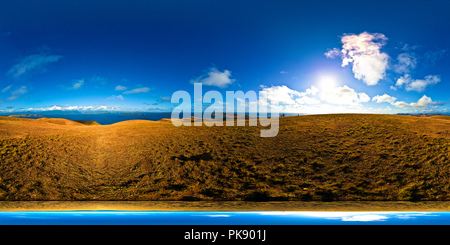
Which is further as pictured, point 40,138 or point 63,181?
point 40,138

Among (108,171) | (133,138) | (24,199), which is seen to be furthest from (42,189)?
(133,138)

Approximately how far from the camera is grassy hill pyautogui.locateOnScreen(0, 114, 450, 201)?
39.0ft

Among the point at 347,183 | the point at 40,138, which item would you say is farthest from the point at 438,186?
the point at 40,138

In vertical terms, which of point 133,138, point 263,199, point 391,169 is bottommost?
point 263,199

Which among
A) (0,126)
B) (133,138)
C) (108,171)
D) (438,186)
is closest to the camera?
(438,186)

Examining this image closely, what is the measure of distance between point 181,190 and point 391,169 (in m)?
15.6

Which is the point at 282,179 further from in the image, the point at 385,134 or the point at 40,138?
the point at 40,138

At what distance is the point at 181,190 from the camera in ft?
40.8

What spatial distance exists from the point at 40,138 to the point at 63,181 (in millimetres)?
12554

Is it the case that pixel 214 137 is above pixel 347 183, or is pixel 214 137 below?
above

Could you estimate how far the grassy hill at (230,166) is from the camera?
1189cm

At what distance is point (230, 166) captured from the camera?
51.8 ft

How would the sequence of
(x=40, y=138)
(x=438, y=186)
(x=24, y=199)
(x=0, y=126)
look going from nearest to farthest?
(x=24, y=199) < (x=438, y=186) < (x=40, y=138) < (x=0, y=126)

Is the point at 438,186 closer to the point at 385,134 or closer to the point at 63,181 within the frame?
the point at 385,134
